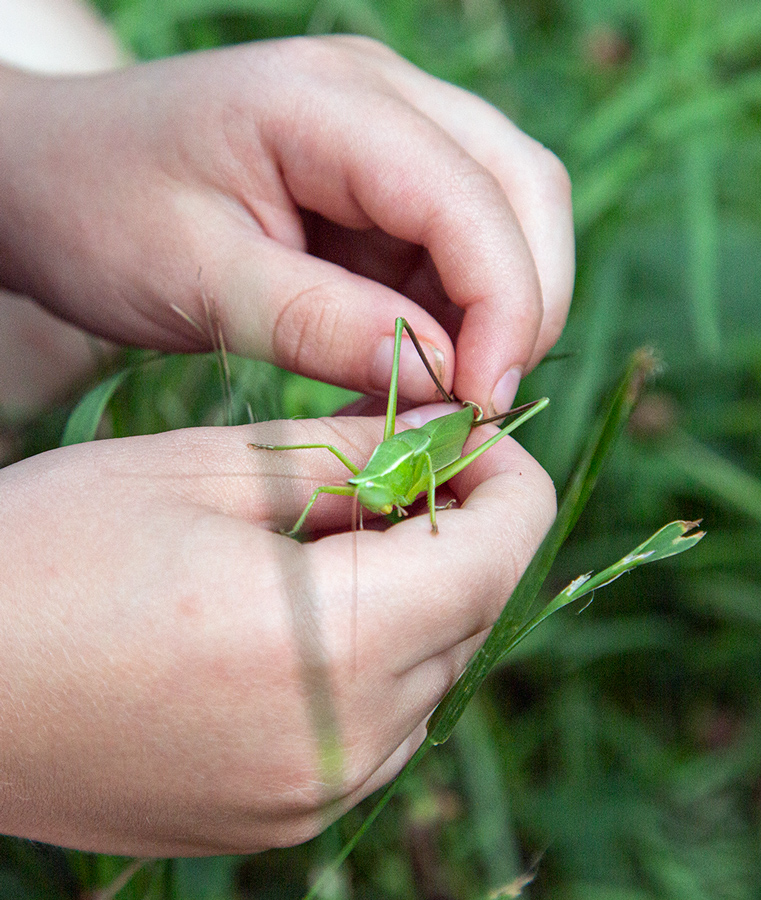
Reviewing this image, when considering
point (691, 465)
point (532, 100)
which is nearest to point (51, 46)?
point (532, 100)

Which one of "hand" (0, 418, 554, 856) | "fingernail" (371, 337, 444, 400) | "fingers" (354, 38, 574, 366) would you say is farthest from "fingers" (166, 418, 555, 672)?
"fingers" (354, 38, 574, 366)

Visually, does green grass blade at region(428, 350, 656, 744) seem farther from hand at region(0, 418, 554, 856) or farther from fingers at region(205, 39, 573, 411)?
fingers at region(205, 39, 573, 411)

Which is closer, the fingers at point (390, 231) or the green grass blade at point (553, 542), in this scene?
the green grass blade at point (553, 542)

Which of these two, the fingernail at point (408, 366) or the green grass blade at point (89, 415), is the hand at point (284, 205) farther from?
the green grass blade at point (89, 415)

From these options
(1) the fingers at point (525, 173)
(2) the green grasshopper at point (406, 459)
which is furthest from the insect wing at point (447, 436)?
(1) the fingers at point (525, 173)

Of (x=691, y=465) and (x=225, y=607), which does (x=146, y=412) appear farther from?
(x=691, y=465)

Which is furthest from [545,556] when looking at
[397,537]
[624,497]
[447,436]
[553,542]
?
[624,497]
